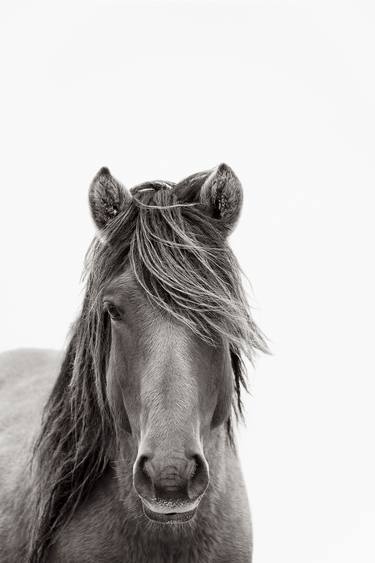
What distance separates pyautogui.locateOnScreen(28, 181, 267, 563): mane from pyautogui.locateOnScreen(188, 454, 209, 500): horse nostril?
0.51m

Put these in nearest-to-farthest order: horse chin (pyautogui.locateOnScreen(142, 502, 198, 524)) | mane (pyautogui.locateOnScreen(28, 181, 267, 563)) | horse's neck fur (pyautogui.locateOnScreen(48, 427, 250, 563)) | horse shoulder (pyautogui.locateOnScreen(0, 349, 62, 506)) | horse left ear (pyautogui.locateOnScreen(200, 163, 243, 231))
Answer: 1. horse chin (pyautogui.locateOnScreen(142, 502, 198, 524))
2. mane (pyautogui.locateOnScreen(28, 181, 267, 563))
3. horse left ear (pyautogui.locateOnScreen(200, 163, 243, 231))
4. horse's neck fur (pyautogui.locateOnScreen(48, 427, 250, 563))
5. horse shoulder (pyautogui.locateOnScreen(0, 349, 62, 506))

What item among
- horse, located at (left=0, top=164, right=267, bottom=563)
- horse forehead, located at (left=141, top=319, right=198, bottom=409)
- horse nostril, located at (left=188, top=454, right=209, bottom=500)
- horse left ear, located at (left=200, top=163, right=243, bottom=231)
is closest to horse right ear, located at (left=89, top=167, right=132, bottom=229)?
horse, located at (left=0, top=164, right=267, bottom=563)

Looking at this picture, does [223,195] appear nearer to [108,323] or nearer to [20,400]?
[108,323]

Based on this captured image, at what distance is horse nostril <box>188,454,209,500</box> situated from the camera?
9.02 ft

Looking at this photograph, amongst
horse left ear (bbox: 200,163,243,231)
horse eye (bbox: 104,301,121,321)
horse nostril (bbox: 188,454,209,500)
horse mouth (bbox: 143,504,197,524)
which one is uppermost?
horse left ear (bbox: 200,163,243,231)

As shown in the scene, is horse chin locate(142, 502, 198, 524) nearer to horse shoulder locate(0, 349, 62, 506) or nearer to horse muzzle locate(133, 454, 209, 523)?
horse muzzle locate(133, 454, 209, 523)

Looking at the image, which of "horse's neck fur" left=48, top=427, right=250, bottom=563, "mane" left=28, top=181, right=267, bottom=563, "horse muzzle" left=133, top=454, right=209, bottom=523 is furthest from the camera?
"horse's neck fur" left=48, top=427, right=250, bottom=563

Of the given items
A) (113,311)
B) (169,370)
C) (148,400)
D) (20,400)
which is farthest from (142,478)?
(20,400)

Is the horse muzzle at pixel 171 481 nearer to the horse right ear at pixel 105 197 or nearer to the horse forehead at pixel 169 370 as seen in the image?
the horse forehead at pixel 169 370

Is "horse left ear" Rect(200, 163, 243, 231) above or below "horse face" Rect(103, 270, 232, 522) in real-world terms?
above

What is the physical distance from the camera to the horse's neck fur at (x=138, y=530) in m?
3.39

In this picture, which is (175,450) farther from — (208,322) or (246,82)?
(246,82)

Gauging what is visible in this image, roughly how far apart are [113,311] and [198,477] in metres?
0.82

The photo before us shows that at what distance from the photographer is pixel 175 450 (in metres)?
2.70
